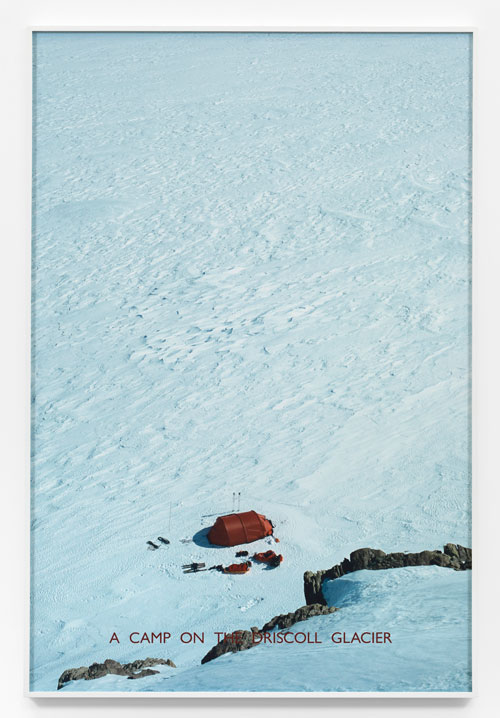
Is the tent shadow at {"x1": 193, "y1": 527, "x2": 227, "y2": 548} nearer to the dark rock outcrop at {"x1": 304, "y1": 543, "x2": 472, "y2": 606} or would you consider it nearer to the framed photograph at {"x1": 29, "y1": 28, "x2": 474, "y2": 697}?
the framed photograph at {"x1": 29, "y1": 28, "x2": 474, "y2": 697}

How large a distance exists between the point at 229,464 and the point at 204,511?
19cm

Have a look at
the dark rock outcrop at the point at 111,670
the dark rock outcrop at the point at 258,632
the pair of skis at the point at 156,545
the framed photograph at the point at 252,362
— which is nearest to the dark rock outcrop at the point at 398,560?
the framed photograph at the point at 252,362

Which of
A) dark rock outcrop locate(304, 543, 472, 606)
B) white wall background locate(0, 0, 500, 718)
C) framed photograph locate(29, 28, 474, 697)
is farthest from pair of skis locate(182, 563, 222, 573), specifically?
white wall background locate(0, 0, 500, 718)

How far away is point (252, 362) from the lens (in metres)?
2.54

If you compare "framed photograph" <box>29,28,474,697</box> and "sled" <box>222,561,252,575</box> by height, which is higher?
"framed photograph" <box>29,28,474,697</box>

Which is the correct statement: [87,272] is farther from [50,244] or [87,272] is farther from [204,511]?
[204,511]

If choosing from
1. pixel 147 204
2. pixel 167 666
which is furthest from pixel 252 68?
pixel 167 666

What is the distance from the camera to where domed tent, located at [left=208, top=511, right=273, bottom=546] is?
242 cm

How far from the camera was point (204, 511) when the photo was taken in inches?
96.8

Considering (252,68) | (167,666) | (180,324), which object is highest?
(252,68)

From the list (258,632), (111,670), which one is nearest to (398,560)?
(258,632)

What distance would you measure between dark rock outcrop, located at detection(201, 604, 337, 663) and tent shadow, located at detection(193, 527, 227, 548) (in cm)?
31
